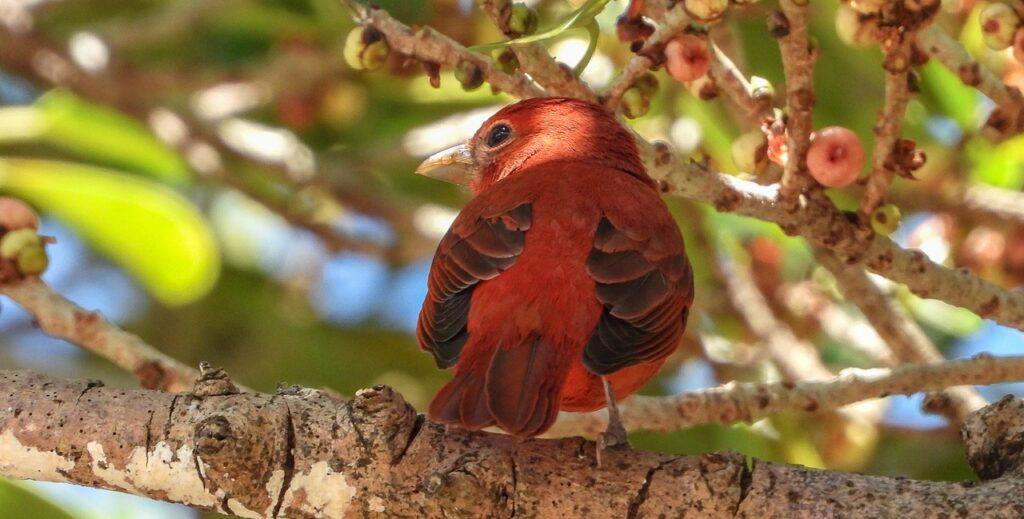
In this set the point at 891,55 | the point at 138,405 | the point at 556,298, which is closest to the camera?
the point at 138,405

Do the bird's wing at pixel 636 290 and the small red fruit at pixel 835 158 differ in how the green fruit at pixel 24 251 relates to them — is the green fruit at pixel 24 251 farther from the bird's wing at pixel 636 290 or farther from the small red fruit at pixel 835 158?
the small red fruit at pixel 835 158

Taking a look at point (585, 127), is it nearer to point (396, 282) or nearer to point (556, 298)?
A: point (556, 298)

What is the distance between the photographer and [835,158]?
3.58 metres

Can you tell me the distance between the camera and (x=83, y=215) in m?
5.07

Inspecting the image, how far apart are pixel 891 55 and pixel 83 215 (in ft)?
9.57

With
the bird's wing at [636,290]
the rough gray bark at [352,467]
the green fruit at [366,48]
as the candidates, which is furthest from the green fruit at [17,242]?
the bird's wing at [636,290]

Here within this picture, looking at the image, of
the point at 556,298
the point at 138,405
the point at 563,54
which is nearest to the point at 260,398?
the point at 138,405

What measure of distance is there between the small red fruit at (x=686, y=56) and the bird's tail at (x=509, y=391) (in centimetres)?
75

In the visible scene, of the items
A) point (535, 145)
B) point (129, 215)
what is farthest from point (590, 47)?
point (129, 215)

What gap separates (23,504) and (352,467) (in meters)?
1.70

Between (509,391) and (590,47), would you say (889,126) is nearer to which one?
(590,47)

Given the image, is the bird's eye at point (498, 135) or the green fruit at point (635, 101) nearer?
the green fruit at point (635, 101)

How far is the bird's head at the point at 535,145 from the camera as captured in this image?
15.5 ft

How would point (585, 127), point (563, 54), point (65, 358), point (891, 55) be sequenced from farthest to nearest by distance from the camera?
point (65, 358)
point (563, 54)
point (585, 127)
point (891, 55)
